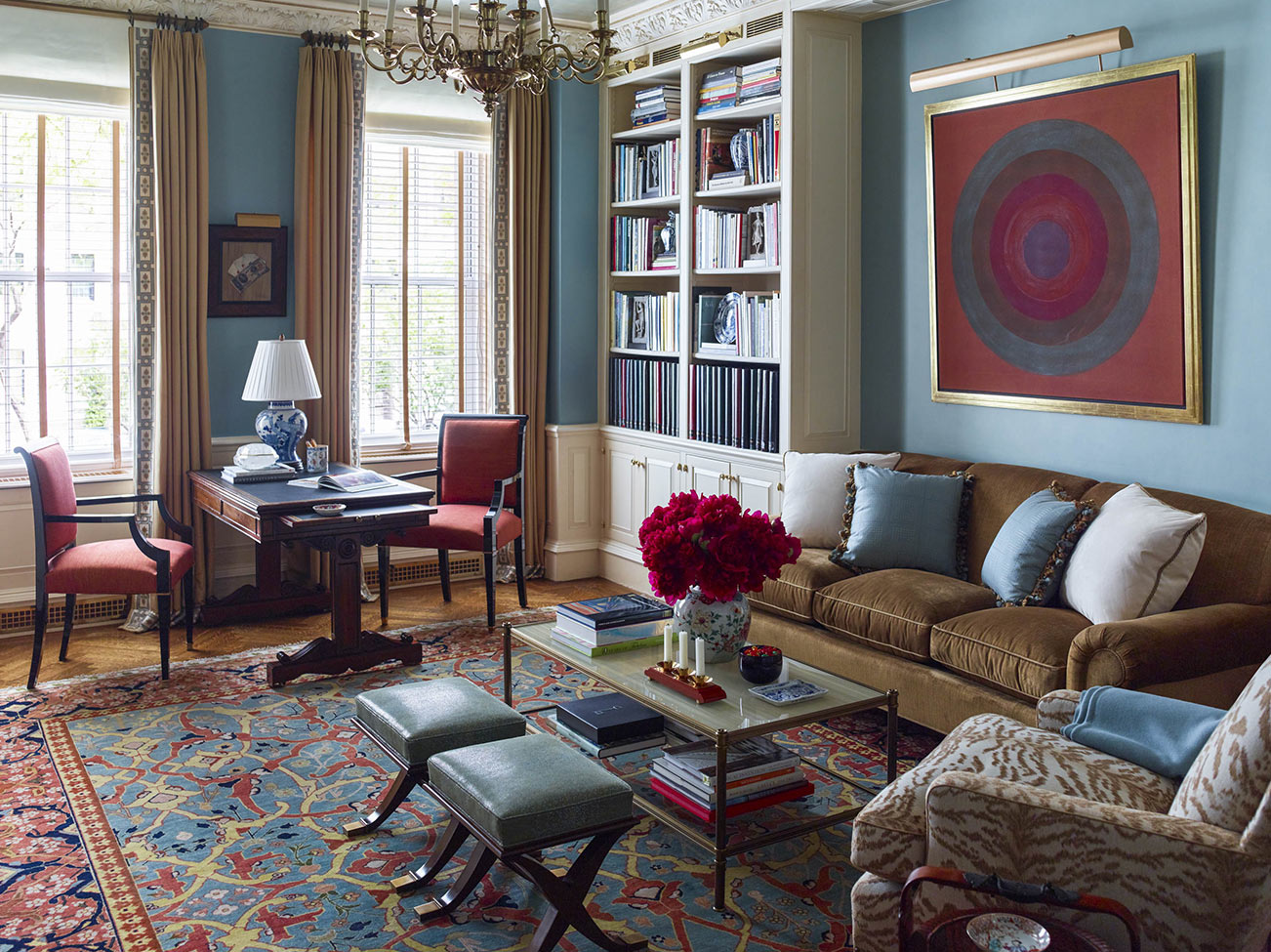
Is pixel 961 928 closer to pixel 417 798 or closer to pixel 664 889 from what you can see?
pixel 664 889

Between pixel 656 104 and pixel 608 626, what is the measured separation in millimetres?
3375

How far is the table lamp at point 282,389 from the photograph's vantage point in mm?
5246

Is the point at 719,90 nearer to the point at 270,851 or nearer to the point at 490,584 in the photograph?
the point at 490,584

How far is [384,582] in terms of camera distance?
5.63 m

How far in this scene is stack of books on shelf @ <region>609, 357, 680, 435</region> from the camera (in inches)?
235

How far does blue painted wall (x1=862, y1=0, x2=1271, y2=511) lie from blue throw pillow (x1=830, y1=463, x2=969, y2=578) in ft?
1.40

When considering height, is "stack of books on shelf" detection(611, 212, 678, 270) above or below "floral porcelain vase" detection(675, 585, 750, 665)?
above

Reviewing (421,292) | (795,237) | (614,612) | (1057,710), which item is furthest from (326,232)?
(1057,710)

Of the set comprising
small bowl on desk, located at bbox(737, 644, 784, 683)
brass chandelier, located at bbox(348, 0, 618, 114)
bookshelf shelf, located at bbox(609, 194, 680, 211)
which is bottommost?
small bowl on desk, located at bbox(737, 644, 784, 683)

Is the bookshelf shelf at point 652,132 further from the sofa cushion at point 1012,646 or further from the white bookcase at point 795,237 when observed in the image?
the sofa cushion at point 1012,646

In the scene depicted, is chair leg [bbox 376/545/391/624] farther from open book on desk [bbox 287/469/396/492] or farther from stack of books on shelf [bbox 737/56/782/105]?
stack of books on shelf [bbox 737/56/782/105]

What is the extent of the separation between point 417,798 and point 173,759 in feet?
3.04

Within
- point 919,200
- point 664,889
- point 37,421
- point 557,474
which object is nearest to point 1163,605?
point 664,889

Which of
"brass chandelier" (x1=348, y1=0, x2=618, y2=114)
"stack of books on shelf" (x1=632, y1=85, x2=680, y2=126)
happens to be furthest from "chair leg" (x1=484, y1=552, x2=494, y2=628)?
"brass chandelier" (x1=348, y1=0, x2=618, y2=114)
